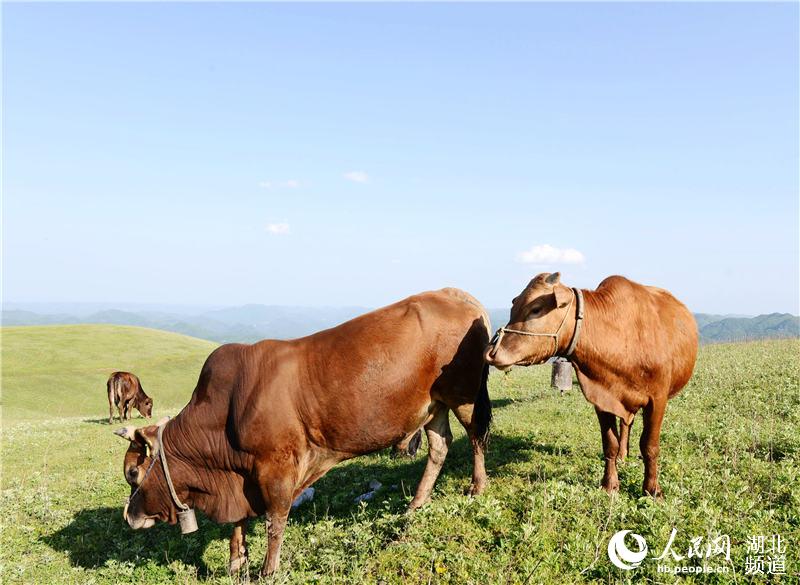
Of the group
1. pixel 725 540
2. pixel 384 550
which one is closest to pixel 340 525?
pixel 384 550

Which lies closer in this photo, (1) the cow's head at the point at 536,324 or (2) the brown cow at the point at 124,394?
(1) the cow's head at the point at 536,324

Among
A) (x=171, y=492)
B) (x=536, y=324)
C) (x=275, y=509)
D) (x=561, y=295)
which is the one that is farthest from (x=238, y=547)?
(x=561, y=295)

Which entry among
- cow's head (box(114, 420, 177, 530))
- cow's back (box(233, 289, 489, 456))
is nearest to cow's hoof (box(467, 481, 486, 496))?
cow's back (box(233, 289, 489, 456))

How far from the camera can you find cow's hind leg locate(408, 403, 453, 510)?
712 centimetres

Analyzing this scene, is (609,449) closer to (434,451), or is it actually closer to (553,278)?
(434,451)

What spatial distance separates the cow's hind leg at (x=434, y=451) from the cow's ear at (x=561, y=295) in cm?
219

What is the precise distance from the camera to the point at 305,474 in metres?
6.56

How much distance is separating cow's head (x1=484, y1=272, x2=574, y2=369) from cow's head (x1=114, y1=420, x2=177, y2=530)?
4.54 metres

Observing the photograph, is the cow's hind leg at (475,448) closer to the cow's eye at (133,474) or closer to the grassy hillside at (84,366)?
the cow's eye at (133,474)

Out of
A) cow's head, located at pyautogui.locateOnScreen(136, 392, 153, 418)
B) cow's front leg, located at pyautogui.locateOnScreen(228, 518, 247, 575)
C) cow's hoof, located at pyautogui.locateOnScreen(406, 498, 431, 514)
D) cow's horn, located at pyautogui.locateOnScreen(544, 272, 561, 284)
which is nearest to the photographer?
cow's horn, located at pyautogui.locateOnScreen(544, 272, 561, 284)

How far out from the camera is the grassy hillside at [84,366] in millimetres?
31547

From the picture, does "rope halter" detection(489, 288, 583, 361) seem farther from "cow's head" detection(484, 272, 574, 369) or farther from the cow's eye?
the cow's eye

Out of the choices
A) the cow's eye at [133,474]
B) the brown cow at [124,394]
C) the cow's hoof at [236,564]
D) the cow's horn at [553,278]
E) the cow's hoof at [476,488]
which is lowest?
the brown cow at [124,394]

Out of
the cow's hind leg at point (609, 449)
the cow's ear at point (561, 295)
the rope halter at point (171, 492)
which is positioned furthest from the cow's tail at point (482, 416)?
the rope halter at point (171, 492)
